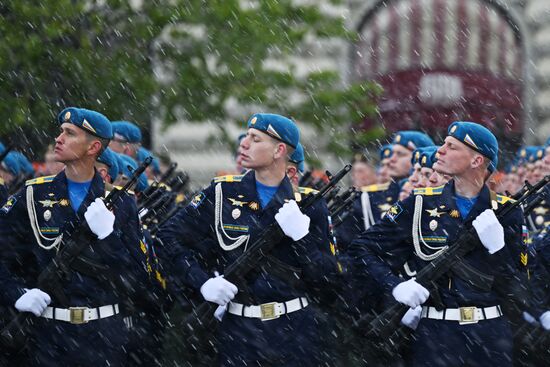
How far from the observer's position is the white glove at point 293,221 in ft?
26.5

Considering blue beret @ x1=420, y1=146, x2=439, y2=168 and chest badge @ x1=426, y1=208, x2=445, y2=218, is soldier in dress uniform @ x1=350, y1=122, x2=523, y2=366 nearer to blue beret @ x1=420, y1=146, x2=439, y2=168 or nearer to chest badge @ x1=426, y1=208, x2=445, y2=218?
chest badge @ x1=426, y1=208, x2=445, y2=218

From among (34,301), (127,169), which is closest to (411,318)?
(34,301)

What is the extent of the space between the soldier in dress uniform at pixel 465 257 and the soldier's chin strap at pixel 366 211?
339cm

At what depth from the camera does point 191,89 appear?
17.0 m

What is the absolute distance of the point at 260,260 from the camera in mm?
8102

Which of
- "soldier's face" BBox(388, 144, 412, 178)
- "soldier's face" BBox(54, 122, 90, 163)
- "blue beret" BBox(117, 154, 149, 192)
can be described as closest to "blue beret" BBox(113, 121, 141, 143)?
"blue beret" BBox(117, 154, 149, 192)

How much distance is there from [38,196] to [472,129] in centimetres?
261

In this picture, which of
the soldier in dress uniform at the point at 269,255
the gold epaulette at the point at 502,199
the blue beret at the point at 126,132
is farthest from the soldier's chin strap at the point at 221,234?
the blue beret at the point at 126,132

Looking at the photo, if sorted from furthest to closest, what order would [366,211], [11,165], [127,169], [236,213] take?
[11,165] < [366,211] < [127,169] < [236,213]

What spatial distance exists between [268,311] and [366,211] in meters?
4.00

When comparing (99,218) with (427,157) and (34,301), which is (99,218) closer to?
(34,301)

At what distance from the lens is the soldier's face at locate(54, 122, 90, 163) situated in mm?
8336

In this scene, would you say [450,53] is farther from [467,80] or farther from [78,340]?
[78,340]

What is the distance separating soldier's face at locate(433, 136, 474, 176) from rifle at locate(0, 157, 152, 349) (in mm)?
1736
